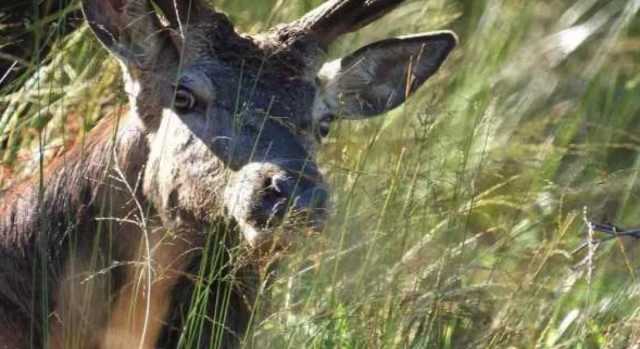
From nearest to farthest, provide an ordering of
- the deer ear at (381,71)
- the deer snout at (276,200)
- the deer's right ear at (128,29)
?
the deer snout at (276,200) → the deer's right ear at (128,29) → the deer ear at (381,71)

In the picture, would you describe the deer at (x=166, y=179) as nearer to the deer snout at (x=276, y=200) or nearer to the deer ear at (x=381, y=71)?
the deer snout at (x=276, y=200)

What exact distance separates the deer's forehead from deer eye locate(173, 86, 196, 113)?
0.18 ft

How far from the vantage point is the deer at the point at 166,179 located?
18.4 ft

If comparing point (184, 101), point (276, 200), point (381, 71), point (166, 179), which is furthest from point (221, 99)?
point (381, 71)

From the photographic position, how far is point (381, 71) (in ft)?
22.1

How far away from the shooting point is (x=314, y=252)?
5945 millimetres

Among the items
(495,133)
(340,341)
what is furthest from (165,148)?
(495,133)

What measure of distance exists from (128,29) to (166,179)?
0.55 meters

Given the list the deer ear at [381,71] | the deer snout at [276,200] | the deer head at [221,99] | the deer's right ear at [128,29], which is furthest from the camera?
the deer ear at [381,71]

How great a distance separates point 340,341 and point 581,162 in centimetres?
179

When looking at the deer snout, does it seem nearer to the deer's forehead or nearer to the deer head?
the deer head

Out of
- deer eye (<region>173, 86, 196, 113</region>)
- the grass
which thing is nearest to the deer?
deer eye (<region>173, 86, 196, 113</region>)

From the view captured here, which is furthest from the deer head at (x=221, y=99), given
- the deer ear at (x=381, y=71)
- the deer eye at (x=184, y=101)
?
the deer ear at (x=381, y=71)

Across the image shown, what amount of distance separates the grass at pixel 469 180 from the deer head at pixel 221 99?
0.86 feet
